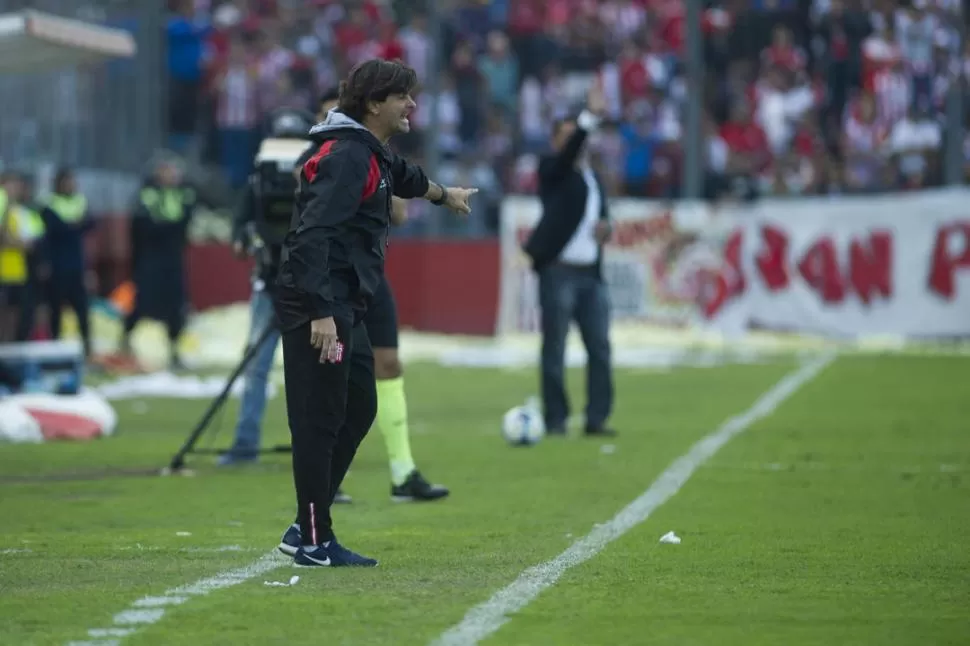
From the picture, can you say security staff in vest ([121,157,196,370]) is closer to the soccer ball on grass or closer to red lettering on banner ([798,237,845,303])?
red lettering on banner ([798,237,845,303])

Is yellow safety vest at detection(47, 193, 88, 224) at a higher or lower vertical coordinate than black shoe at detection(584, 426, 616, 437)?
higher

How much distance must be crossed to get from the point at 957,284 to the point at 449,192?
1614 cm

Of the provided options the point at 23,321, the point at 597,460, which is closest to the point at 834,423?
the point at 597,460

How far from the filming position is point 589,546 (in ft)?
25.9

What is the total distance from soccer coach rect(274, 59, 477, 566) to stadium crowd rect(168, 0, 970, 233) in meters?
16.0

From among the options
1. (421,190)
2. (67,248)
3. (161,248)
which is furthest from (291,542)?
(161,248)

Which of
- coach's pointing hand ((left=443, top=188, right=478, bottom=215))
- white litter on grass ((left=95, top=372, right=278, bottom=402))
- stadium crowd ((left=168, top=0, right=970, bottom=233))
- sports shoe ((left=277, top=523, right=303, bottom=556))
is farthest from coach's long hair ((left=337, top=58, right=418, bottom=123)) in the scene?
stadium crowd ((left=168, top=0, right=970, bottom=233))

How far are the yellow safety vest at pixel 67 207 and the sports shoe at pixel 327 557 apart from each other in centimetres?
1465

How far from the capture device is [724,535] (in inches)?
324

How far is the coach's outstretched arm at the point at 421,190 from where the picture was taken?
761cm

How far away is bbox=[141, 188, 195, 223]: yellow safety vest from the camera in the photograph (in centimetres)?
2148

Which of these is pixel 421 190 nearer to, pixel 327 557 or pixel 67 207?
pixel 327 557

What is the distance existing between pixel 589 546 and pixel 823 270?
16335mm

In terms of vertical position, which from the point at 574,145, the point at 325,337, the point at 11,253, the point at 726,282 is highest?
the point at 574,145
